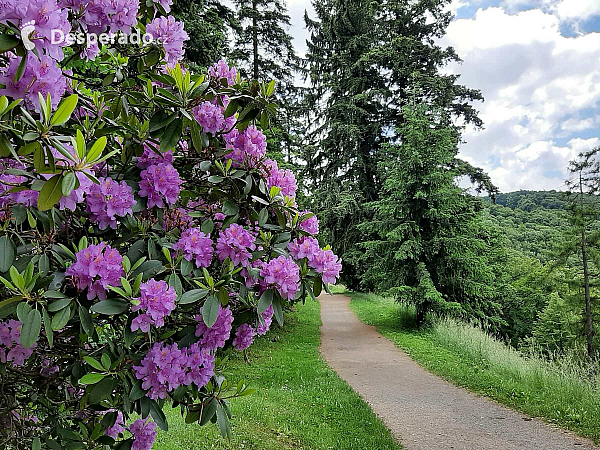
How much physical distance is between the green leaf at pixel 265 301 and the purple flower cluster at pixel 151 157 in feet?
1.79

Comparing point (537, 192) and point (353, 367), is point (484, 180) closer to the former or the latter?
point (353, 367)

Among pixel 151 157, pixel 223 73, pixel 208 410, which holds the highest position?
pixel 223 73

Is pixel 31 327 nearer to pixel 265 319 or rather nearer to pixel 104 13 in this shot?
pixel 265 319

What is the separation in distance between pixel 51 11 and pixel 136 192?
61 centimetres

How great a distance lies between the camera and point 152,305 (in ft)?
4.07

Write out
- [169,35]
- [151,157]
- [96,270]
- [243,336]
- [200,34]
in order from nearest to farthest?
1. [96,270]
2. [151,157]
3. [243,336]
4. [169,35]
5. [200,34]

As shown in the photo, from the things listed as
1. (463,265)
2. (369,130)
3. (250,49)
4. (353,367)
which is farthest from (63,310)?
(369,130)

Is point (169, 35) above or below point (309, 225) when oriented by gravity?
above

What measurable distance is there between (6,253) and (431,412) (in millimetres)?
5850

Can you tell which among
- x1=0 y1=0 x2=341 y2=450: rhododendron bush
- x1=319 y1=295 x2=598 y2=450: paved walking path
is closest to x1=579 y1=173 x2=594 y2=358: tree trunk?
x1=319 y1=295 x2=598 y2=450: paved walking path

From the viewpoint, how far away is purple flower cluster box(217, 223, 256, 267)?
1.49 metres

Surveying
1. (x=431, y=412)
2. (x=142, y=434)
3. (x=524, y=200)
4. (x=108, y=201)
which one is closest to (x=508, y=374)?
(x=431, y=412)

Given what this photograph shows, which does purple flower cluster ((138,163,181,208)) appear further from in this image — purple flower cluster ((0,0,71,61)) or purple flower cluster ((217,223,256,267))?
purple flower cluster ((0,0,71,61))

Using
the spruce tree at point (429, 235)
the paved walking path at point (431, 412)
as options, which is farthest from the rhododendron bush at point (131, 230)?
the spruce tree at point (429, 235)
